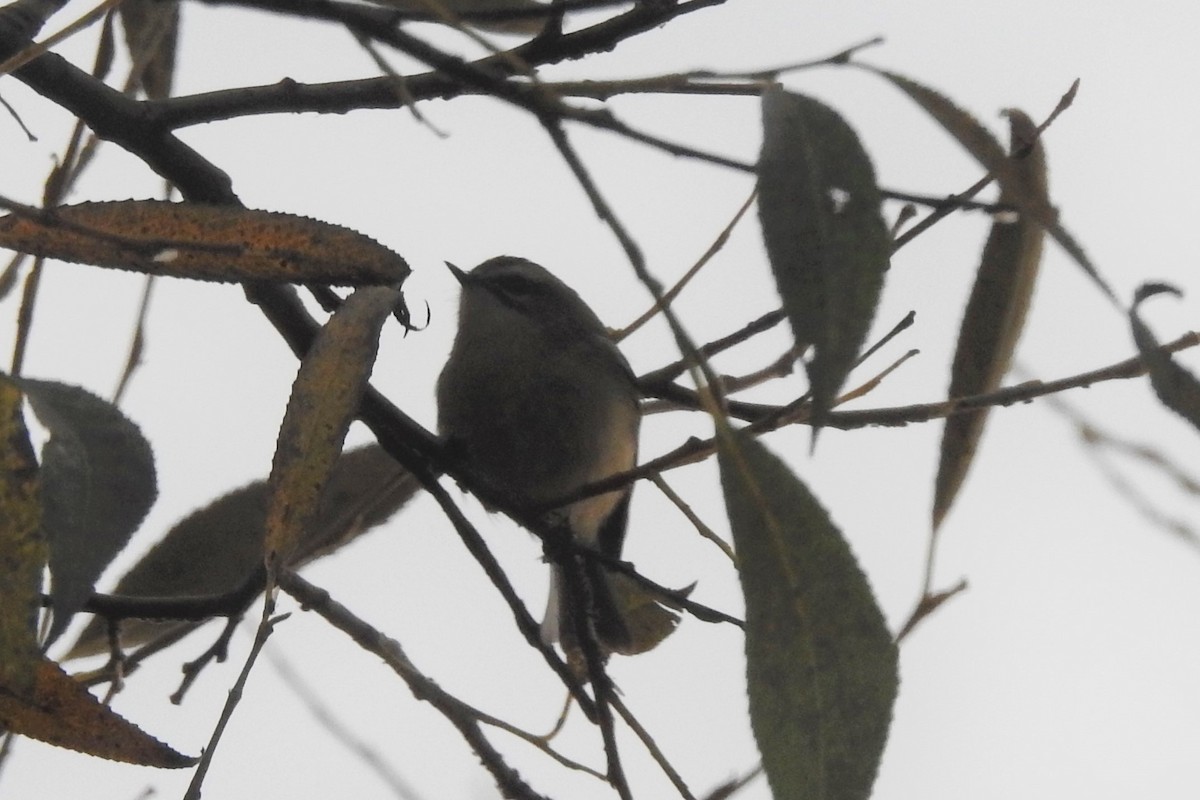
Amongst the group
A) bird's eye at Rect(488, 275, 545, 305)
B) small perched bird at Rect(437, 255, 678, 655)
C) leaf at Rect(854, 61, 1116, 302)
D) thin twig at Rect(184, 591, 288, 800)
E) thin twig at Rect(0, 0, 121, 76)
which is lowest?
thin twig at Rect(184, 591, 288, 800)

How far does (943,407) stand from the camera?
3.78ft

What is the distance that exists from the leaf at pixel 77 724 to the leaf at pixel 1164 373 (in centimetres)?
67

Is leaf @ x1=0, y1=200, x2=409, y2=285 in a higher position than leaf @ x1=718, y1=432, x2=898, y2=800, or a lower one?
higher

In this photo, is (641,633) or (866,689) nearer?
(866,689)

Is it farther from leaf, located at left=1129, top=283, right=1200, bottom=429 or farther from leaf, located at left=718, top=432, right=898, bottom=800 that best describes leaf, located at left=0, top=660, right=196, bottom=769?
leaf, located at left=1129, top=283, right=1200, bottom=429

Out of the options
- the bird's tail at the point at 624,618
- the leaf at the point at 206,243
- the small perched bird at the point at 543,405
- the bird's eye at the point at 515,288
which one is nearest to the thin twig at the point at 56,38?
the leaf at the point at 206,243

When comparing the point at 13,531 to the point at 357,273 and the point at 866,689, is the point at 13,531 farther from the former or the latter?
the point at 866,689

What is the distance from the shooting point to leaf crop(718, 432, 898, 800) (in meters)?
0.97

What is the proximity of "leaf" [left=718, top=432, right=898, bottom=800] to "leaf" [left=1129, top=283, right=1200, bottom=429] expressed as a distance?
225 millimetres

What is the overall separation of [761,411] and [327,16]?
0.49 meters

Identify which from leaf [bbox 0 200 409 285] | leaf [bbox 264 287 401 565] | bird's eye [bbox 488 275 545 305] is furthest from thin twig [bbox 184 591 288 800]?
bird's eye [bbox 488 275 545 305]

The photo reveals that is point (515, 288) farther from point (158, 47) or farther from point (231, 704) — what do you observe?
point (231, 704)

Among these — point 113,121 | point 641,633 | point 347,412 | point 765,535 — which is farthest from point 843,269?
point 641,633

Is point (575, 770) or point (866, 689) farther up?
point (575, 770)
